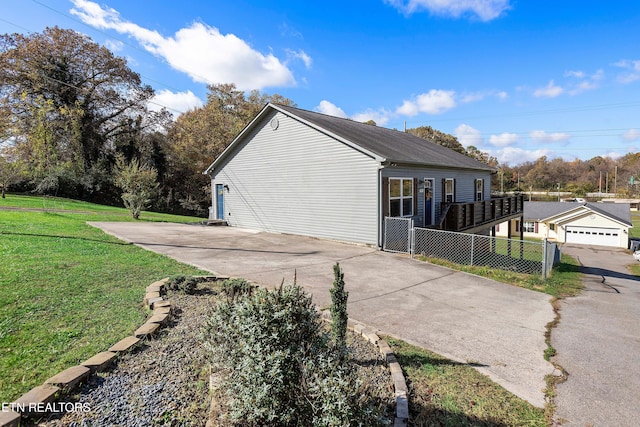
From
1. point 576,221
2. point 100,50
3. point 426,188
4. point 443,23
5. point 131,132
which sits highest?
point 100,50

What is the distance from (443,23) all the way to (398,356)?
1907cm

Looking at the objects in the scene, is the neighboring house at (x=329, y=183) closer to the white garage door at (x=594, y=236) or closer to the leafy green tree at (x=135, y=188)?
the leafy green tree at (x=135, y=188)

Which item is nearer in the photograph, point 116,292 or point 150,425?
point 150,425

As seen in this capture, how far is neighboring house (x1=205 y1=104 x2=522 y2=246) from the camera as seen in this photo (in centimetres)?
1140

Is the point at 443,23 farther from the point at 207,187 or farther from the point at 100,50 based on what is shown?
the point at 100,50

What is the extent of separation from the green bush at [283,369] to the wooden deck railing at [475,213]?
486 inches

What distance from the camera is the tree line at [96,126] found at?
2173 cm

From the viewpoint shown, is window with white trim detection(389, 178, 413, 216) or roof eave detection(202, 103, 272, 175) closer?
window with white trim detection(389, 178, 413, 216)

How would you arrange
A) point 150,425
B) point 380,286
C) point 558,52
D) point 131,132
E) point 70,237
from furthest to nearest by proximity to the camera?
point 131,132 < point 558,52 < point 70,237 < point 380,286 < point 150,425

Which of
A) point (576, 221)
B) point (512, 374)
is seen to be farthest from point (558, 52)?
point (512, 374)

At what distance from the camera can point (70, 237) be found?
30.9 feet

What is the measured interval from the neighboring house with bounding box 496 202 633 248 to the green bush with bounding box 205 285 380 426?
3658 cm

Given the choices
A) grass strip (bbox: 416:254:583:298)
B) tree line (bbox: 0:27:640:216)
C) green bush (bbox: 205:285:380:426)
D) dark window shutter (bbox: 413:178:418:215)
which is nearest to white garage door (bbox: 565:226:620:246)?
dark window shutter (bbox: 413:178:418:215)

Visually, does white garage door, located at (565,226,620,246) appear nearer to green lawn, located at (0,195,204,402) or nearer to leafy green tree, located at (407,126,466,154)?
leafy green tree, located at (407,126,466,154)
